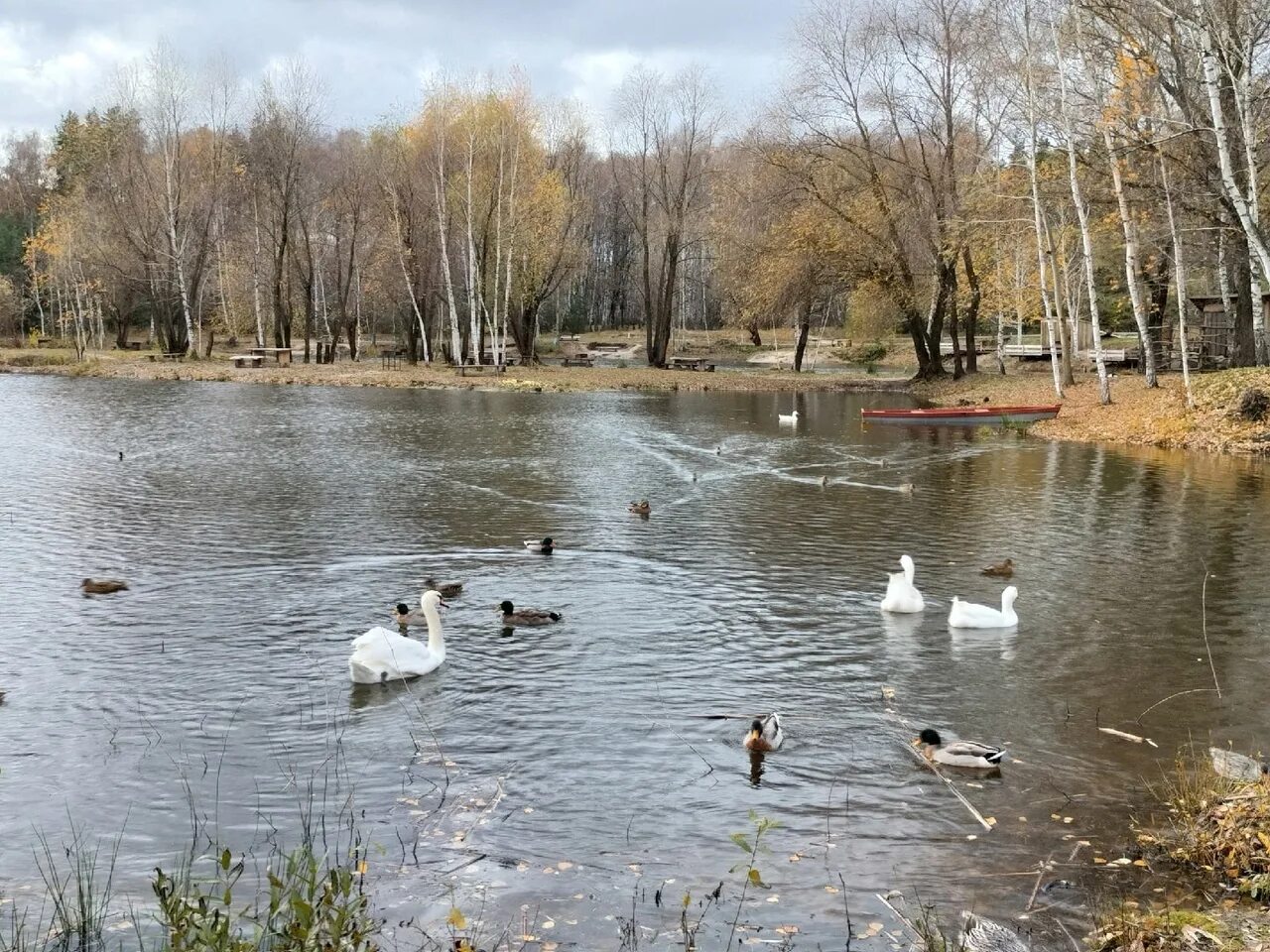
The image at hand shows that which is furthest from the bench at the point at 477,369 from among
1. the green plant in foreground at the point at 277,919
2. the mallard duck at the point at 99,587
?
the green plant in foreground at the point at 277,919

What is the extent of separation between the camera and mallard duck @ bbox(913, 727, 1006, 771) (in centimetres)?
923

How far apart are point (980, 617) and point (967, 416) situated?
27.2m

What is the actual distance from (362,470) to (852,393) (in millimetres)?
35628

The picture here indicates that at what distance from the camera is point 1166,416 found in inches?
1348

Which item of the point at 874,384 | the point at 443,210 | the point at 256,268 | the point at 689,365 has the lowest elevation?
the point at 874,384

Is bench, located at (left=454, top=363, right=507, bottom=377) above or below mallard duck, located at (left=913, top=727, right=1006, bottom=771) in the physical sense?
above

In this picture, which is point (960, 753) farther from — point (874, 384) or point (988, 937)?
point (874, 384)

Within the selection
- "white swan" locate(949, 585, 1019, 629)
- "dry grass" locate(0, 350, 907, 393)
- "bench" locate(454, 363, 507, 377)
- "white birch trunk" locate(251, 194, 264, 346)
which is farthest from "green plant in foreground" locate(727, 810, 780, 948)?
"white birch trunk" locate(251, 194, 264, 346)

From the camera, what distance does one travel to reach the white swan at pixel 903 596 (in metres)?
14.5

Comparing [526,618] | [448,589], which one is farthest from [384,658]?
[448,589]

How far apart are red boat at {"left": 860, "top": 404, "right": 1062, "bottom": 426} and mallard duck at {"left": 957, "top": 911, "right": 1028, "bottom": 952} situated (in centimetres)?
3367

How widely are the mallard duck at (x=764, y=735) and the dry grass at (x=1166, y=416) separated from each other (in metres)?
25.5

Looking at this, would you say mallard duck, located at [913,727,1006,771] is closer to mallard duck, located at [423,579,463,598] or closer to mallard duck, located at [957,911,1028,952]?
mallard duck, located at [957,911,1028,952]

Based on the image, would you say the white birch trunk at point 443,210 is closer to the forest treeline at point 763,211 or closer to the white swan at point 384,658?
the forest treeline at point 763,211
